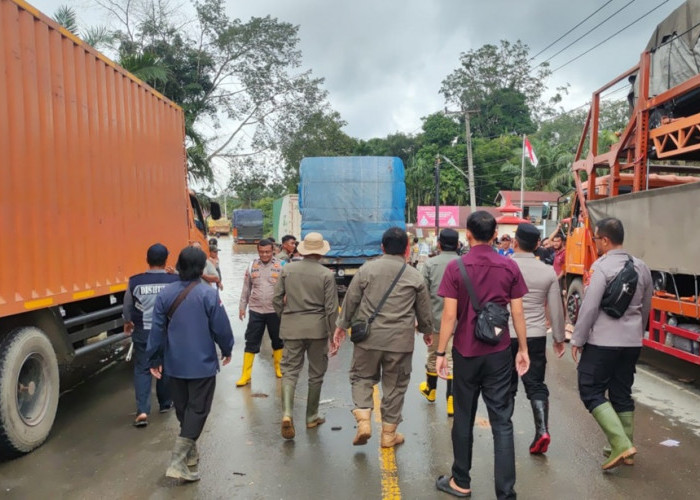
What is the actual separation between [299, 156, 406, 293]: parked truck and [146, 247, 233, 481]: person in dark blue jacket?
27.0 feet

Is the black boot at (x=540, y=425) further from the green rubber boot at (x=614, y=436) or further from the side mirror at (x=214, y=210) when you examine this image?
the side mirror at (x=214, y=210)

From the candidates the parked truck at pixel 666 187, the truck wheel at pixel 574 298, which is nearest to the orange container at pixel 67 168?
the parked truck at pixel 666 187

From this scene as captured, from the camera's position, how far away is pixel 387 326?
4164 mm

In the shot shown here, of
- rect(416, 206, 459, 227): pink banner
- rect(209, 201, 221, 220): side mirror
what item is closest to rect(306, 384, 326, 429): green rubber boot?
rect(209, 201, 221, 220): side mirror

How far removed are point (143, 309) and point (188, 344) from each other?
1335mm

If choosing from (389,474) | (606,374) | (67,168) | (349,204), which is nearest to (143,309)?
(67,168)

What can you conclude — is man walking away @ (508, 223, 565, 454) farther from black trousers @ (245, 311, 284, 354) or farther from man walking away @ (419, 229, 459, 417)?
black trousers @ (245, 311, 284, 354)

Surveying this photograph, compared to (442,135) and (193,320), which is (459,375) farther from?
(442,135)

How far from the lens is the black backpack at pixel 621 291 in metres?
3.80

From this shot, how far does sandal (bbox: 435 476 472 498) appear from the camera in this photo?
138 inches

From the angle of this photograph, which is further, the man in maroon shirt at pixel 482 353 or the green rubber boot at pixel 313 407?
the green rubber boot at pixel 313 407

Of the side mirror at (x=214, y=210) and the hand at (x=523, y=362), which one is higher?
the side mirror at (x=214, y=210)

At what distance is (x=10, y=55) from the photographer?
4.09 meters

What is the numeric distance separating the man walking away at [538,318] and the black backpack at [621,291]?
1.24ft
